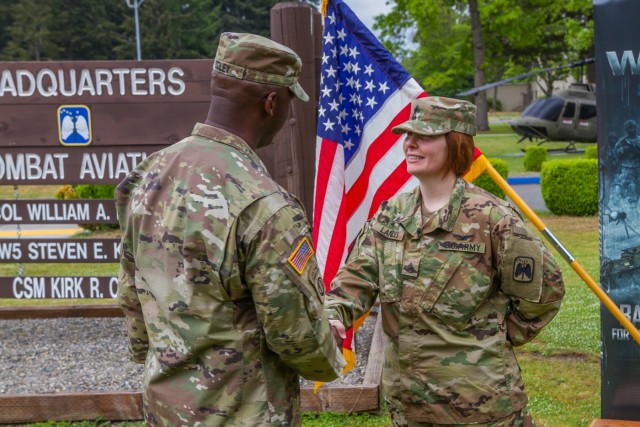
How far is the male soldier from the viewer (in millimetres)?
2139

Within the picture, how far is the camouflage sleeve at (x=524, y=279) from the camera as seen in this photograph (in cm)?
288

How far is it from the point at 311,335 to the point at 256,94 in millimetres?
694

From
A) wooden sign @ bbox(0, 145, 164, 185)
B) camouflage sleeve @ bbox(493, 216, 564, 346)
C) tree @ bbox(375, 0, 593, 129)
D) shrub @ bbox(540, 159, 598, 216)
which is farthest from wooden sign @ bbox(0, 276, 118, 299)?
tree @ bbox(375, 0, 593, 129)

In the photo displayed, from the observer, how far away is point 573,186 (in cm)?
1391

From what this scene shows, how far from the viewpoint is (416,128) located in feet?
9.75

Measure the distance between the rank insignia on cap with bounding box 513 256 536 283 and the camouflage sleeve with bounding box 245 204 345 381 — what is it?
3.08 ft

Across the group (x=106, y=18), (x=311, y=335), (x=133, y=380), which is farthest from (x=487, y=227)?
(x=106, y=18)

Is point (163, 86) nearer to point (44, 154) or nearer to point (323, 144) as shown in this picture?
point (44, 154)

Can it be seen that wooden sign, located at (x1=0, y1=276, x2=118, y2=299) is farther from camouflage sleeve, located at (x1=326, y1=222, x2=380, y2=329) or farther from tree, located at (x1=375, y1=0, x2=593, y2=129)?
tree, located at (x1=375, y1=0, x2=593, y2=129)

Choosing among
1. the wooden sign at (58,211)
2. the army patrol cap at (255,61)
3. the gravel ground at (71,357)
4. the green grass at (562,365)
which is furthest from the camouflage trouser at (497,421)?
the wooden sign at (58,211)

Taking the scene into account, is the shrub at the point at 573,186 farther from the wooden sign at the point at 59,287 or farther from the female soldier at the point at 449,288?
the female soldier at the point at 449,288

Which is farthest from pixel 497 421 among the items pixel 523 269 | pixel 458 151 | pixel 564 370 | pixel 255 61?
pixel 564 370

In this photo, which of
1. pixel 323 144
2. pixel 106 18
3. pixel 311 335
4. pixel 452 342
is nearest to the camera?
pixel 311 335

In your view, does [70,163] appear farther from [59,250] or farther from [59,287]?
[59,287]
